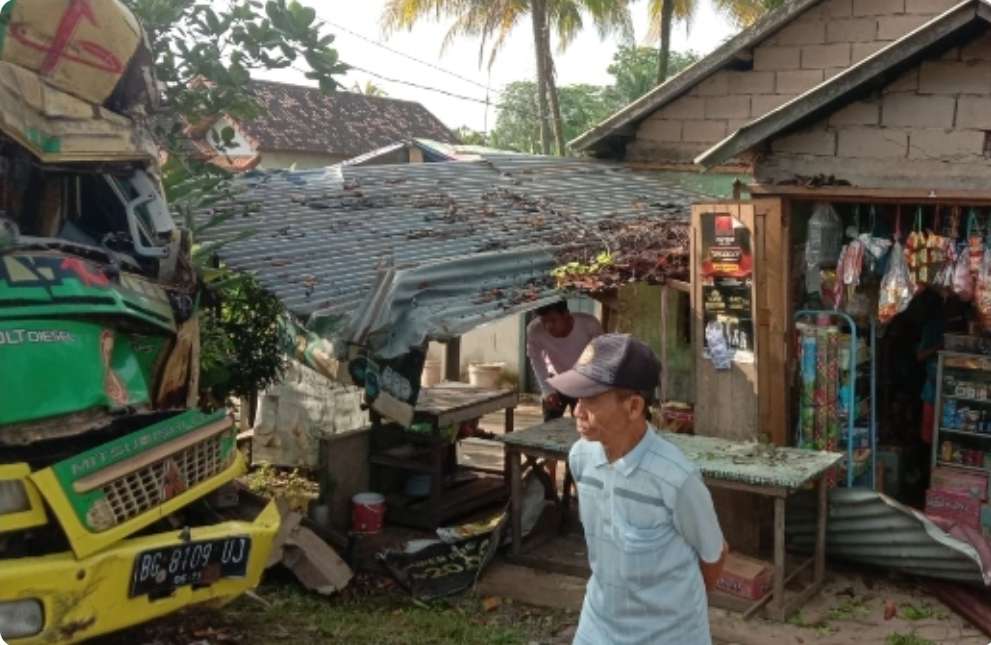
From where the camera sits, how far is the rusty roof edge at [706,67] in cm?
1163

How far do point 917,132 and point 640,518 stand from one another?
215 inches

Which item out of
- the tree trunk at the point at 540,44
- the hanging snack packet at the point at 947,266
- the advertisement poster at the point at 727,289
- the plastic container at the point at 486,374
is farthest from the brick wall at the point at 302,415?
the tree trunk at the point at 540,44

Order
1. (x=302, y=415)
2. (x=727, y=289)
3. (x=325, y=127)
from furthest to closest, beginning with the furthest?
1. (x=325, y=127)
2. (x=302, y=415)
3. (x=727, y=289)

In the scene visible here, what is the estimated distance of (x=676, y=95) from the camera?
486 inches

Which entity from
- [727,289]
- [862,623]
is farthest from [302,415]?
[862,623]

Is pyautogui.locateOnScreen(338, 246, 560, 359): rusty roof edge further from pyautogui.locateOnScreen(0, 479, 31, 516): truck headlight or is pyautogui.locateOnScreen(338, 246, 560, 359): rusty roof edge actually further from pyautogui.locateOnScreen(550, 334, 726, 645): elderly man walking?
pyautogui.locateOnScreen(550, 334, 726, 645): elderly man walking

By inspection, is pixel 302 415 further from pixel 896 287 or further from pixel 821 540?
pixel 896 287

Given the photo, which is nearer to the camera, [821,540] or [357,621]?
[357,621]

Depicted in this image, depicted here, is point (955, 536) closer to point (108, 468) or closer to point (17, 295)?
point (108, 468)

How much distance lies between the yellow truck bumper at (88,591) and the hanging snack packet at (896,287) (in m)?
5.04

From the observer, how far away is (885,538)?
24.7 ft

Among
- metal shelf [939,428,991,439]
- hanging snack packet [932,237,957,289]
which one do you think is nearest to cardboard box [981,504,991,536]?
metal shelf [939,428,991,439]

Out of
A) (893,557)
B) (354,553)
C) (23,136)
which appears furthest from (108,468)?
(893,557)

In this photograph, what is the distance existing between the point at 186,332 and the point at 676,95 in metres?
8.03
